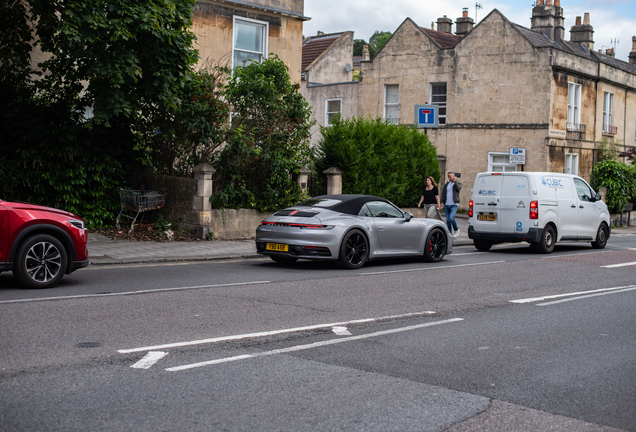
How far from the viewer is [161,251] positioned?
14008 millimetres

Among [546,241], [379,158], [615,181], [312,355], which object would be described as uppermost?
[379,158]

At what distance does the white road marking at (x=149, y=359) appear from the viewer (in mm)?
5508

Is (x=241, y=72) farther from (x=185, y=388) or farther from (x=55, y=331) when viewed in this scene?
(x=185, y=388)

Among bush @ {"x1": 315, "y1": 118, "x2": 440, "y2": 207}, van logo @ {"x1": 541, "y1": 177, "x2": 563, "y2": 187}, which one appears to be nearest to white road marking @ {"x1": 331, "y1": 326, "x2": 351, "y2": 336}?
van logo @ {"x1": 541, "y1": 177, "x2": 563, "y2": 187}

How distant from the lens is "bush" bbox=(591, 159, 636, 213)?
31889mm

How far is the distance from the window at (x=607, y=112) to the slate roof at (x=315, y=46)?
52.1 ft

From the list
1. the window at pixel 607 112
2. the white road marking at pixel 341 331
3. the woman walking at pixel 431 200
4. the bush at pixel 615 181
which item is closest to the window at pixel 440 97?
the bush at pixel 615 181

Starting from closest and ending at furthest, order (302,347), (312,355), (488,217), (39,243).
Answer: (312,355)
(302,347)
(39,243)
(488,217)

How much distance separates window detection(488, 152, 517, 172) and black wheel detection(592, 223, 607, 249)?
13353 mm

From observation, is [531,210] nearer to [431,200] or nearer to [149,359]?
[431,200]

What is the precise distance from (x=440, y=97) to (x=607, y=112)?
8.88 m

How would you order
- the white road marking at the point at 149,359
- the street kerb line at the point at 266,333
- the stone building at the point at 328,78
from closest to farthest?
the white road marking at the point at 149,359 → the street kerb line at the point at 266,333 → the stone building at the point at 328,78

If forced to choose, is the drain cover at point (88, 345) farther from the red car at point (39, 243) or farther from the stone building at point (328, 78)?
the stone building at point (328, 78)

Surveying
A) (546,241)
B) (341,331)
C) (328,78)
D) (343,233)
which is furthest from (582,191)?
(328,78)
